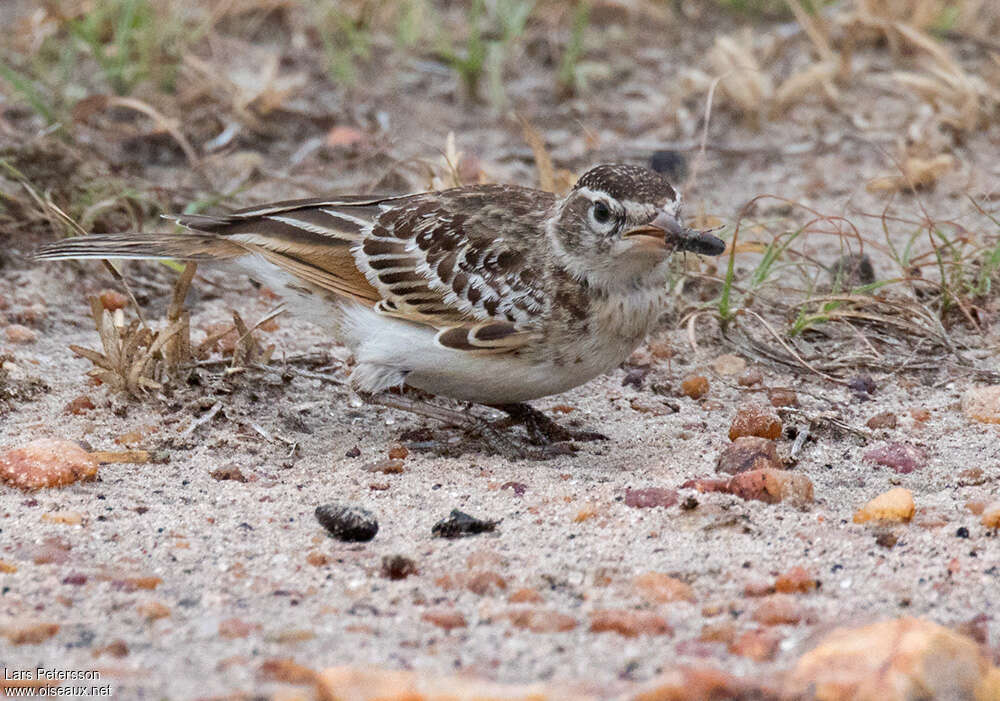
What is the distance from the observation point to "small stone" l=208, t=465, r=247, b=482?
469cm

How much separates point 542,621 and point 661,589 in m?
0.40

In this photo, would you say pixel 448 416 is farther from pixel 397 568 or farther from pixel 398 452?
pixel 397 568

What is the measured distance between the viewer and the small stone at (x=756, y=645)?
3.23 meters

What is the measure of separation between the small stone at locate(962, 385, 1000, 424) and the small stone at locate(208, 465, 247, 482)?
288 centimetres

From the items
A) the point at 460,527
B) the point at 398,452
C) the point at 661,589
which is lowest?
the point at 398,452

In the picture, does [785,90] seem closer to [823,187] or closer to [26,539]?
[823,187]

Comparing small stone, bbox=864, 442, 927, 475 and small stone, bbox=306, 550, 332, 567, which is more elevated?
small stone, bbox=864, 442, 927, 475

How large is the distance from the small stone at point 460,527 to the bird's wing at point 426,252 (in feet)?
3.18

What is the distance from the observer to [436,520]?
4.31 metres

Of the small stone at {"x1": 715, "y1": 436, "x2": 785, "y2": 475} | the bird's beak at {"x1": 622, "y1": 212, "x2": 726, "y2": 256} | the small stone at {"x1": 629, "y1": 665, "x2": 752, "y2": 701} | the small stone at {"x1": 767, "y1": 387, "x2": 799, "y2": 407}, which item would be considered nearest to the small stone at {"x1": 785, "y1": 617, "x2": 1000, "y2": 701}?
the small stone at {"x1": 629, "y1": 665, "x2": 752, "y2": 701}

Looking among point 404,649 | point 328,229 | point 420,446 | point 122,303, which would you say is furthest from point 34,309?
point 404,649

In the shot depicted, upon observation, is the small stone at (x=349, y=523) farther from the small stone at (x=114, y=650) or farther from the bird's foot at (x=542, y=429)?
the bird's foot at (x=542, y=429)

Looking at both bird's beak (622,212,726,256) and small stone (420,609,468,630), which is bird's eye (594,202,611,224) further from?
small stone (420,609,468,630)

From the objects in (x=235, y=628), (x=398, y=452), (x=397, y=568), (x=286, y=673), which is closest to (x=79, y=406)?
(x=398, y=452)
